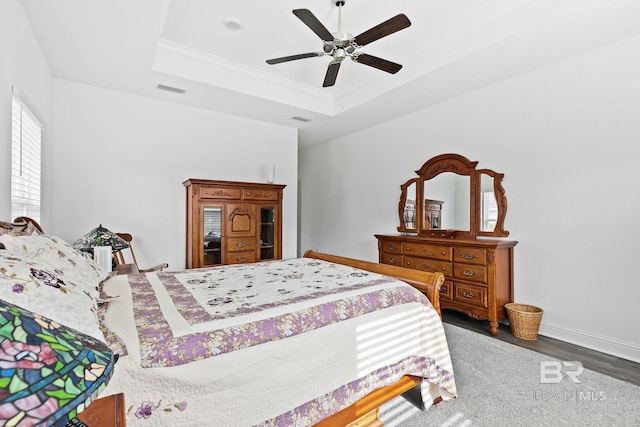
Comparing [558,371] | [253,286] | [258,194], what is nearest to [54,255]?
[253,286]

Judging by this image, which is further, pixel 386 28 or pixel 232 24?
pixel 232 24

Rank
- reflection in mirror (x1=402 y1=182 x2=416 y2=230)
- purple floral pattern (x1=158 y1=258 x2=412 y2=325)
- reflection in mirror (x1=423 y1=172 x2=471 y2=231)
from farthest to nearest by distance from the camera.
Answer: reflection in mirror (x1=402 y1=182 x2=416 y2=230), reflection in mirror (x1=423 y1=172 x2=471 y2=231), purple floral pattern (x1=158 y1=258 x2=412 y2=325)

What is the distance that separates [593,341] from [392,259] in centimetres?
204

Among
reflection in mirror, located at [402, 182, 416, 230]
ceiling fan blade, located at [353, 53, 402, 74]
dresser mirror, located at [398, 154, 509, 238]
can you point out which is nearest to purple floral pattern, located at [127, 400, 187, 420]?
ceiling fan blade, located at [353, 53, 402, 74]

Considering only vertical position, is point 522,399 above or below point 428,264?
below

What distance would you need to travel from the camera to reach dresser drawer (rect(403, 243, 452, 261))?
3473 mm

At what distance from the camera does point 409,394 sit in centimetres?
208

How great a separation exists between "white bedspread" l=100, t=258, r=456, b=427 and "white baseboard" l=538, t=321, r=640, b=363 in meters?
1.83

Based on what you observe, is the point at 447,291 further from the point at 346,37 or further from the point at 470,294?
the point at 346,37

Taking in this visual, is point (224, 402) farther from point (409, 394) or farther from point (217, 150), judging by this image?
point (217, 150)

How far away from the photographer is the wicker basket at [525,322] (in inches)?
116

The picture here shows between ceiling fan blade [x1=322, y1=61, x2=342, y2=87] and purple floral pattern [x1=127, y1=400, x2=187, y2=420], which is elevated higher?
ceiling fan blade [x1=322, y1=61, x2=342, y2=87]

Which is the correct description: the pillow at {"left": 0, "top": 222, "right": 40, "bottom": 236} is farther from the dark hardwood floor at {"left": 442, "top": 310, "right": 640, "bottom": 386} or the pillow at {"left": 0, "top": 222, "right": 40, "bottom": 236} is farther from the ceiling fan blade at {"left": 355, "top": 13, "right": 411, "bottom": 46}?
the dark hardwood floor at {"left": 442, "top": 310, "right": 640, "bottom": 386}

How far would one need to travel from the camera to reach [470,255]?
3258 mm
